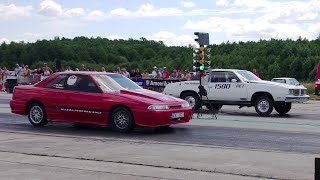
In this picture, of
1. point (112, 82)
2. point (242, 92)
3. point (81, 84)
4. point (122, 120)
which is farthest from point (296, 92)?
point (81, 84)

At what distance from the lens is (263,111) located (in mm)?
19250

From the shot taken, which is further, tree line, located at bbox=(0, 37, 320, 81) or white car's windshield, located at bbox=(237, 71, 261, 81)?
tree line, located at bbox=(0, 37, 320, 81)

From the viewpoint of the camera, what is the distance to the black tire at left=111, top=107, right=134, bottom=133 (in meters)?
13.1

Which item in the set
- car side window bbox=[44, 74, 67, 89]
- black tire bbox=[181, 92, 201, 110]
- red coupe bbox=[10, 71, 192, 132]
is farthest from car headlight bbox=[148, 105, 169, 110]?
black tire bbox=[181, 92, 201, 110]

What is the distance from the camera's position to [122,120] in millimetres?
13227

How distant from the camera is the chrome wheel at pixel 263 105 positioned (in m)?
19.2

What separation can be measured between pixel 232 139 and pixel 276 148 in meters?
1.56

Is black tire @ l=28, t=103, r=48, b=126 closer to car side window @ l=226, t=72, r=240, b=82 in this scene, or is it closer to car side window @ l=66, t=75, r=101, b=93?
car side window @ l=66, t=75, r=101, b=93

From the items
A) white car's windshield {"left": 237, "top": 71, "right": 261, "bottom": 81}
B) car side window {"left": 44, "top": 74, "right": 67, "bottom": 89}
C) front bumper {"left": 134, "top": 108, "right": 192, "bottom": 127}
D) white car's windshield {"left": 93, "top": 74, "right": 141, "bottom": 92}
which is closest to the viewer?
front bumper {"left": 134, "top": 108, "right": 192, "bottom": 127}

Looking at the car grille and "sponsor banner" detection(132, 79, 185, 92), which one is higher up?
"sponsor banner" detection(132, 79, 185, 92)

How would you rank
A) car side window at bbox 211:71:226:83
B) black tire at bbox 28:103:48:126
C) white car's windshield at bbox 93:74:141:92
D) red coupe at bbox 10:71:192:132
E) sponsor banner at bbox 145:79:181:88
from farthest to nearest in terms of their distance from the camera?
1. sponsor banner at bbox 145:79:181:88
2. car side window at bbox 211:71:226:83
3. black tire at bbox 28:103:48:126
4. white car's windshield at bbox 93:74:141:92
5. red coupe at bbox 10:71:192:132

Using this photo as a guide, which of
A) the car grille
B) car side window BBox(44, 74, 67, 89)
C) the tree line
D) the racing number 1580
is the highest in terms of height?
the tree line

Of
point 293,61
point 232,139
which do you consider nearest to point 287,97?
point 232,139

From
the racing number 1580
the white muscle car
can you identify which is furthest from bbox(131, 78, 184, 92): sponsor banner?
the racing number 1580
